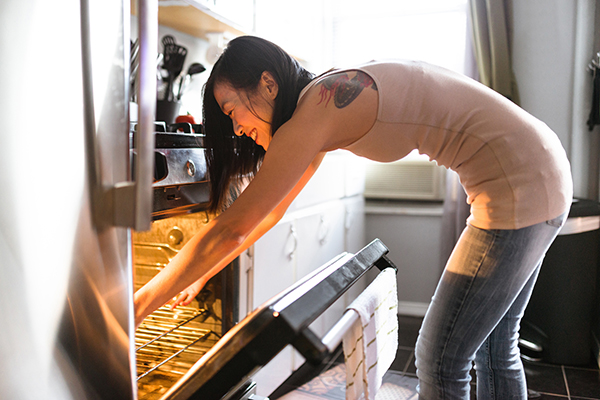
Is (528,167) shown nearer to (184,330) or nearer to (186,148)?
Answer: (186,148)

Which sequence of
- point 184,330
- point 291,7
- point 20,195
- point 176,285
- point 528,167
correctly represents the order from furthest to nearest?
point 291,7
point 184,330
point 528,167
point 176,285
point 20,195

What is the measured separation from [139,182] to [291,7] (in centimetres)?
212

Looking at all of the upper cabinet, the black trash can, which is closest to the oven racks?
the upper cabinet

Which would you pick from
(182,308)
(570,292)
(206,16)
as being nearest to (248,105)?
(182,308)

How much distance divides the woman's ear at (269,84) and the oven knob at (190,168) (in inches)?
10.2

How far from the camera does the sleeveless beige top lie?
3.06 feet

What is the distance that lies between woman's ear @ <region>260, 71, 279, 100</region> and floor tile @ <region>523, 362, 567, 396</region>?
68.2 inches

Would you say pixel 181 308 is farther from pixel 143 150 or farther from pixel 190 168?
pixel 143 150

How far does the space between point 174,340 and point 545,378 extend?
5.34 ft

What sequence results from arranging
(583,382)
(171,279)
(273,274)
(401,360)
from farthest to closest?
(401,360) → (583,382) → (273,274) → (171,279)

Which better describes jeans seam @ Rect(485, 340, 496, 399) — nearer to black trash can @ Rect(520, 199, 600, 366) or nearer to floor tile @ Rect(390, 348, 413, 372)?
floor tile @ Rect(390, 348, 413, 372)

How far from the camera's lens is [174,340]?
136cm

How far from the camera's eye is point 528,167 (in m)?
0.94

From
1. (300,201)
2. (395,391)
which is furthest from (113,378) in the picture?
(395,391)
